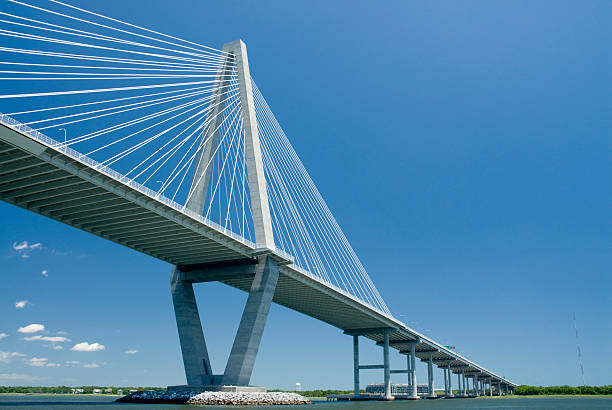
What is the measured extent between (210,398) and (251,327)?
5.61 metres

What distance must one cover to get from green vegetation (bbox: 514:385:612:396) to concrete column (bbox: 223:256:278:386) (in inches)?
3472

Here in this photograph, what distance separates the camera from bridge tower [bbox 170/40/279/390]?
39.9 metres

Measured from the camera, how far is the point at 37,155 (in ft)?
84.1

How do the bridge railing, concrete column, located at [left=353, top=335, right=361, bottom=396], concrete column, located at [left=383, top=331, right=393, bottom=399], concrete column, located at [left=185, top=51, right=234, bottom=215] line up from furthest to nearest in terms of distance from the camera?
concrete column, located at [left=353, top=335, right=361, bottom=396] < concrete column, located at [left=383, top=331, right=393, bottom=399] < concrete column, located at [left=185, top=51, right=234, bottom=215] < the bridge railing

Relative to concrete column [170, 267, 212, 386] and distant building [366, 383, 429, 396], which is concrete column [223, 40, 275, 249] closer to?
concrete column [170, 267, 212, 386]

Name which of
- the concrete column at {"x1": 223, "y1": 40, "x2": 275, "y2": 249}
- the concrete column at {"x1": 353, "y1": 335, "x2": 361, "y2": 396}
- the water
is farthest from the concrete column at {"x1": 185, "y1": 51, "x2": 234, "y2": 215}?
the concrete column at {"x1": 353, "y1": 335, "x2": 361, "y2": 396}

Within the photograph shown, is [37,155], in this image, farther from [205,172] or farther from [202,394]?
[202,394]

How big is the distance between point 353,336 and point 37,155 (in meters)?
66.7

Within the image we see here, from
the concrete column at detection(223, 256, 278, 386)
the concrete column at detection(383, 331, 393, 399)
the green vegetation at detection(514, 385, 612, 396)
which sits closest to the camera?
the concrete column at detection(223, 256, 278, 386)

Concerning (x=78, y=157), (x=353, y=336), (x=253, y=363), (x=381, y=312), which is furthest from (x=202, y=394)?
(x=353, y=336)

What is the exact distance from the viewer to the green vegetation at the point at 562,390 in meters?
104

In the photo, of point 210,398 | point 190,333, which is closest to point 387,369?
point 190,333

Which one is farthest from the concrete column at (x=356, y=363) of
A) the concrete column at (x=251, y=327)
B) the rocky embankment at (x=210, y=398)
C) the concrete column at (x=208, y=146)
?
the concrete column at (x=208, y=146)

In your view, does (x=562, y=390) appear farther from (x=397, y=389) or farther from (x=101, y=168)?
(x=101, y=168)
